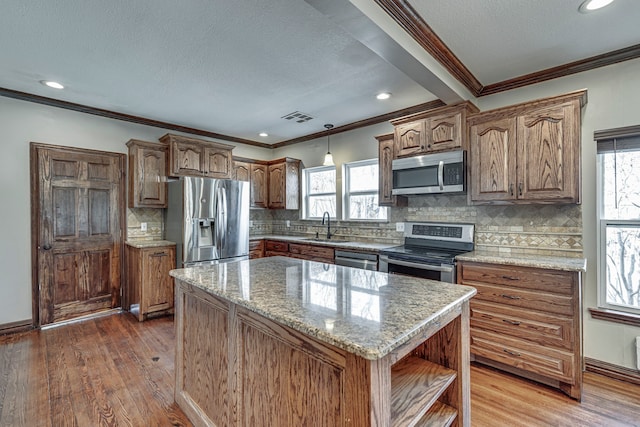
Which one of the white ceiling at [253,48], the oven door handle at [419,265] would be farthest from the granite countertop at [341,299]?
the white ceiling at [253,48]

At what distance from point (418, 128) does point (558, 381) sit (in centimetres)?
249

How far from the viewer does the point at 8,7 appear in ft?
6.20

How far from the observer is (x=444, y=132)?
303 cm

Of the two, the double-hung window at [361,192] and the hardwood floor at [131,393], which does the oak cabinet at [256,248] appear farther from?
the hardwood floor at [131,393]

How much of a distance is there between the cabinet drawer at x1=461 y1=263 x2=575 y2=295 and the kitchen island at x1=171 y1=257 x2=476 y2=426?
3.86ft

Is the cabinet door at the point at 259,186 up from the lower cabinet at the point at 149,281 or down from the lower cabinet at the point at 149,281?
up

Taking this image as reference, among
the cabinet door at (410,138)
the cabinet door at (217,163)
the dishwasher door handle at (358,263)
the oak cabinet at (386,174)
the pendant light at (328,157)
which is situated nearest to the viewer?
the cabinet door at (410,138)

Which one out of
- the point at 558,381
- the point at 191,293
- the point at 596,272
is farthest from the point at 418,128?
the point at 191,293

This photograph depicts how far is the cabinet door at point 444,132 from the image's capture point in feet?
9.66

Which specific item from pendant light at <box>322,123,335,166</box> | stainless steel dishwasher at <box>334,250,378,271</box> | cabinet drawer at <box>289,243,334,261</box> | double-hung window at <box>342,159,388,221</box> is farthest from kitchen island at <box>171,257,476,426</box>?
double-hung window at <box>342,159,388,221</box>

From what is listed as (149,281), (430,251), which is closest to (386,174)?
(430,251)

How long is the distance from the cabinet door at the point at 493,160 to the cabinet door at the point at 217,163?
3.39 m

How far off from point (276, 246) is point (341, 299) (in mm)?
3474

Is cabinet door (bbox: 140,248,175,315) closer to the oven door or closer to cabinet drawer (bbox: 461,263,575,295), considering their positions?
the oven door
